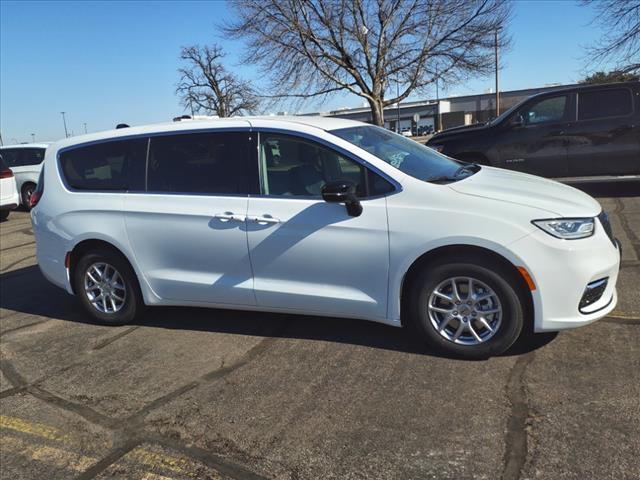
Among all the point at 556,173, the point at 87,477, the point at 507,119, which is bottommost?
the point at 87,477

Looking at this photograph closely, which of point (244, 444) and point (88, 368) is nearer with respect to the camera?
point (244, 444)

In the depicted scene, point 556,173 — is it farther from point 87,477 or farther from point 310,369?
point 87,477

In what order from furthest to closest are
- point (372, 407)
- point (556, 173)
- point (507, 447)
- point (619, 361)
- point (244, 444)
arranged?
point (556, 173), point (619, 361), point (372, 407), point (244, 444), point (507, 447)

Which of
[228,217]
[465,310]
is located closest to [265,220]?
[228,217]

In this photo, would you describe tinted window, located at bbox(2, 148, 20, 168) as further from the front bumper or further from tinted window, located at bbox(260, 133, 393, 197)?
the front bumper

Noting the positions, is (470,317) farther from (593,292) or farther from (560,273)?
(593,292)

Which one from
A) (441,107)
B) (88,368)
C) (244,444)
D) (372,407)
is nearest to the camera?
(244,444)

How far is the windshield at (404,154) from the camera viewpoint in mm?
4047

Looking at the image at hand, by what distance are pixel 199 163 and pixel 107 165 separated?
0.98 m

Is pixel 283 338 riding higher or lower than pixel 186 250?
lower

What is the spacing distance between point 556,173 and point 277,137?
253 inches

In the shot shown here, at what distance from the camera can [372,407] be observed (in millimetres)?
3295

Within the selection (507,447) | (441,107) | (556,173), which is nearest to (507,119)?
(556,173)

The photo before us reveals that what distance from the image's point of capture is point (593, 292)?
11.7 ft
